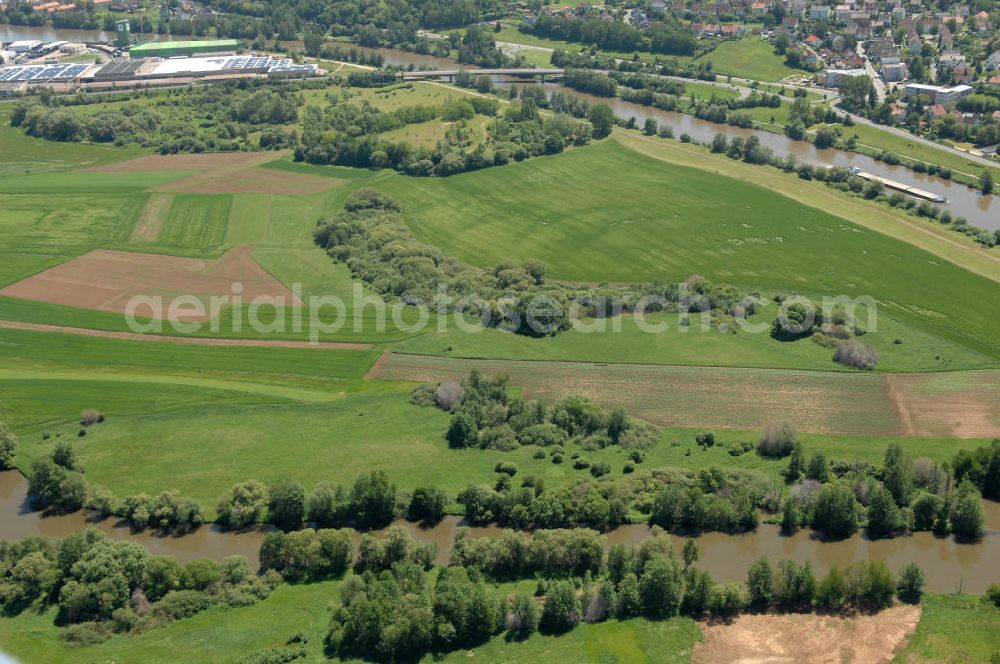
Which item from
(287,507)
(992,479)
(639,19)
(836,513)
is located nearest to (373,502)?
(287,507)

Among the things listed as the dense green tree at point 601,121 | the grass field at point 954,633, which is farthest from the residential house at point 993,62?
the grass field at point 954,633

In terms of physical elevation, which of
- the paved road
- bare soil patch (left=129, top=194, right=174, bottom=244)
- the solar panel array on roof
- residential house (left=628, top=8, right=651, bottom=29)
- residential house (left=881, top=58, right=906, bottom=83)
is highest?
residential house (left=628, top=8, right=651, bottom=29)

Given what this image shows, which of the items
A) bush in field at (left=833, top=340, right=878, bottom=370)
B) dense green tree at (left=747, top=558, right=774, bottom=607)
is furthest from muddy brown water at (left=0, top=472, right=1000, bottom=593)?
bush in field at (left=833, top=340, right=878, bottom=370)

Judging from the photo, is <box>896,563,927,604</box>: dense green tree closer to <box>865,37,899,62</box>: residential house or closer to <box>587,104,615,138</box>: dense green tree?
<box>587,104,615,138</box>: dense green tree

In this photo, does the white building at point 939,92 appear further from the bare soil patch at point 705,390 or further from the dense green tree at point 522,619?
the dense green tree at point 522,619

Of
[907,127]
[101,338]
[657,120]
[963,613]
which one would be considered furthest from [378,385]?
[907,127]

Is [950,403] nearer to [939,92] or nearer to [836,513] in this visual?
[836,513]
